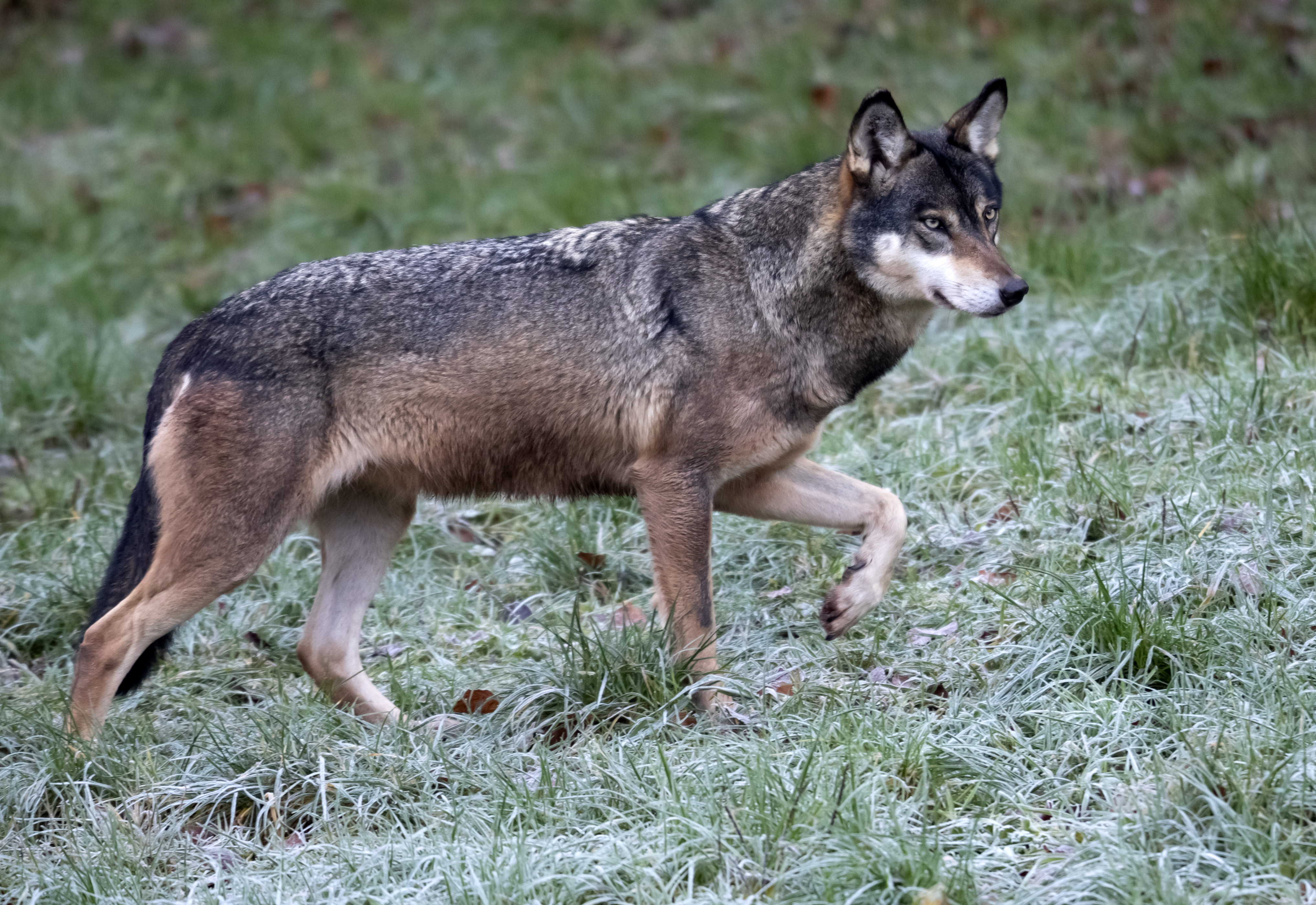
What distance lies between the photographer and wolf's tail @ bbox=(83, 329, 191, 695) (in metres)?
A: 4.59

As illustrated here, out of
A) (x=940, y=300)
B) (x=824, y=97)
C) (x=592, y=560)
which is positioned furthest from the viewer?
(x=824, y=97)

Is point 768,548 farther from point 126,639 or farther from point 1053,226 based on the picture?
point 1053,226

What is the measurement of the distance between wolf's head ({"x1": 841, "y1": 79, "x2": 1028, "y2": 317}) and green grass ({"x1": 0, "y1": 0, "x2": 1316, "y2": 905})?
Answer: 3.65 feet

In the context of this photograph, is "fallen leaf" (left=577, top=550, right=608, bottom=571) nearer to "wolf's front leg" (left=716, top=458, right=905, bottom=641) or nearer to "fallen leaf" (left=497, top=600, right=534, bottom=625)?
"fallen leaf" (left=497, top=600, right=534, bottom=625)

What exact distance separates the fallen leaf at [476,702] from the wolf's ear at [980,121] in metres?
2.67

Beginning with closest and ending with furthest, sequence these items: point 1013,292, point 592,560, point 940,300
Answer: point 1013,292 → point 940,300 → point 592,560

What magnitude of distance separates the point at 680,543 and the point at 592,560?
128 cm

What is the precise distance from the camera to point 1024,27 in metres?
10.8

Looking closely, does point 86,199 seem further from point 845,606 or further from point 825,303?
point 845,606

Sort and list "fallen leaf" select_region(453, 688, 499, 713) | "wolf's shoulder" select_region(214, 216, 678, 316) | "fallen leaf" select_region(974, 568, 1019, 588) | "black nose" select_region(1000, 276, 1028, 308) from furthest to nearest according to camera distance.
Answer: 1. "fallen leaf" select_region(974, 568, 1019, 588)
2. "wolf's shoulder" select_region(214, 216, 678, 316)
3. "fallen leaf" select_region(453, 688, 499, 713)
4. "black nose" select_region(1000, 276, 1028, 308)

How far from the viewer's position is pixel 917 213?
4520 mm

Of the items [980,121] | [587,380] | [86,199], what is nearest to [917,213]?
[980,121]

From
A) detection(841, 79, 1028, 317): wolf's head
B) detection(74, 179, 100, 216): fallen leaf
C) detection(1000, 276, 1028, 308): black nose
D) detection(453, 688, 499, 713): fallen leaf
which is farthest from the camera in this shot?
detection(74, 179, 100, 216): fallen leaf

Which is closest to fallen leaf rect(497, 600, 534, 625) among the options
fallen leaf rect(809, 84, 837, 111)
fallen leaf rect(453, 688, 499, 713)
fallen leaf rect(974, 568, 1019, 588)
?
fallen leaf rect(453, 688, 499, 713)
